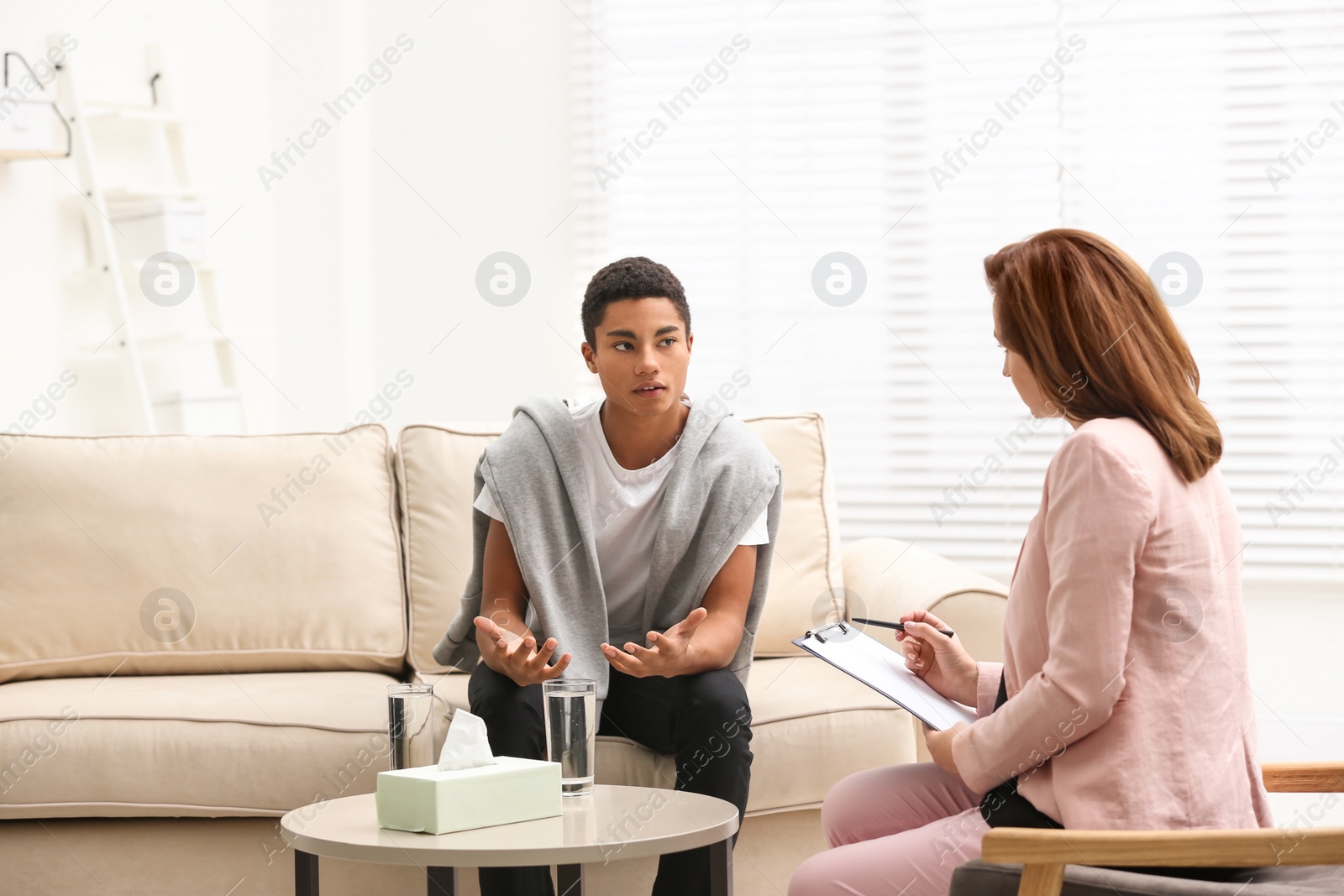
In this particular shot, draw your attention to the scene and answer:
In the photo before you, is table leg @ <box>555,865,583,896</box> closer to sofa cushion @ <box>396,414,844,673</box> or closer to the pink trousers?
the pink trousers

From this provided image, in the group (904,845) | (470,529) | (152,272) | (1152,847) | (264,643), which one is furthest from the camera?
(152,272)

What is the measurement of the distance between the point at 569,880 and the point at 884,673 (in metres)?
0.59

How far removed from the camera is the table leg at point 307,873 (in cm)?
134

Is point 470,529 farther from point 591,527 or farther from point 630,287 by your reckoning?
point 630,287

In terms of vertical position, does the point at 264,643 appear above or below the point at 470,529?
below

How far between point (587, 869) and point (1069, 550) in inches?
40.7

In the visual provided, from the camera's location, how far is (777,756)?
1.81m

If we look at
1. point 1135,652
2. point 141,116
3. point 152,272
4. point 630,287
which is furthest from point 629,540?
point 141,116

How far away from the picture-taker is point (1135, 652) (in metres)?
1.07

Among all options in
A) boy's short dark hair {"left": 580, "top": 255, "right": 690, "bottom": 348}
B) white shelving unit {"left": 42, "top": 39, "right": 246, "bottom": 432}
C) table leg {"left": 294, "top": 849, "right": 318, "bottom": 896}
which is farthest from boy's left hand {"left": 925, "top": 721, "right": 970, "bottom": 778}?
white shelving unit {"left": 42, "top": 39, "right": 246, "bottom": 432}

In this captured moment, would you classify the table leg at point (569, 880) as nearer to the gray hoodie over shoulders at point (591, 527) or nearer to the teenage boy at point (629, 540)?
the teenage boy at point (629, 540)

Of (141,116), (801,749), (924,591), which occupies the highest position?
(141,116)

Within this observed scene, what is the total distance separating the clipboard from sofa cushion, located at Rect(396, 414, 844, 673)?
2.63 feet

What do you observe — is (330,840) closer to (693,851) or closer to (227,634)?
(693,851)
